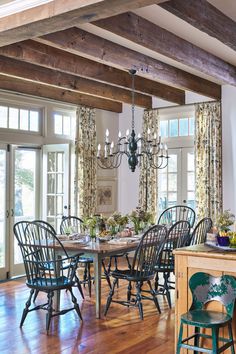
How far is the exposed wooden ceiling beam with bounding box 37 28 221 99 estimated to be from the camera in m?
4.91

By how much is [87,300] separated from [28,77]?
304 centimetres

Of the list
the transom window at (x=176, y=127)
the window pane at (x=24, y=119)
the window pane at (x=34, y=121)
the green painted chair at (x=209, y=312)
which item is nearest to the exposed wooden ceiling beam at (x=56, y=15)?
the green painted chair at (x=209, y=312)

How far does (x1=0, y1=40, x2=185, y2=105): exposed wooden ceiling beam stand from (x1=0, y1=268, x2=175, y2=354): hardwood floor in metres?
2.91

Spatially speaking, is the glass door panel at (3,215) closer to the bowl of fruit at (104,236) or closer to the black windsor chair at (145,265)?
the bowl of fruit at (104,236)

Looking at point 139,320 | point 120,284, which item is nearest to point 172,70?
point 120,284

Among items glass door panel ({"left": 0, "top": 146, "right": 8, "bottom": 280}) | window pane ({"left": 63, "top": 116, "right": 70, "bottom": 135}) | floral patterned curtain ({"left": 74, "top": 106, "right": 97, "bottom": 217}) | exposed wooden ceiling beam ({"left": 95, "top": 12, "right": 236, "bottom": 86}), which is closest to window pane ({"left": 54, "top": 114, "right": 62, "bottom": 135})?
window pane ({"left": 63, "top": 116, "right": 70, "bottom": 135})

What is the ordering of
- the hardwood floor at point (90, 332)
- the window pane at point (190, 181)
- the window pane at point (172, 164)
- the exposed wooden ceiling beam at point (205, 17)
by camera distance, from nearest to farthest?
the exposed wooden ceiling beam at point (205, 17), the hardwood floor at point (90, 332), the window pane at point (190, 181), the window pane at point (172, 164)

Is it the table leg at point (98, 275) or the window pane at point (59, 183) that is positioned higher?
the window pane at point (59, 183)

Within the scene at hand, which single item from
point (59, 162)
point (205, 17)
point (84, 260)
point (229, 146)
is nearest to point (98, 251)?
point (84, 260)

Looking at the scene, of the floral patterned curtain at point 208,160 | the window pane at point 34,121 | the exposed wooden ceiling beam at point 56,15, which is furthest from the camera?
the floral patterned curtain at point 208,160

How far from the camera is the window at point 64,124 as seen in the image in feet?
26.3

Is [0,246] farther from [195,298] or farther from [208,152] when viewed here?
[195,298]

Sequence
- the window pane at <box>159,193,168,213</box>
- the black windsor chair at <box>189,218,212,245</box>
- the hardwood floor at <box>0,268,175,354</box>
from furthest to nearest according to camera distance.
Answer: the window pane at <box>159,193,168,213</box>
the black windsor chair at <box>189,218,212,245</box>
the hardwood floor at <box>0,268,175,354</box>

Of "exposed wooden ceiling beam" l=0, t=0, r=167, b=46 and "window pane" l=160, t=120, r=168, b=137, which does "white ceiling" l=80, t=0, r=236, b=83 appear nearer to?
"exposed wooden ceiling beam" l=0, t=0, r=167, b=46
